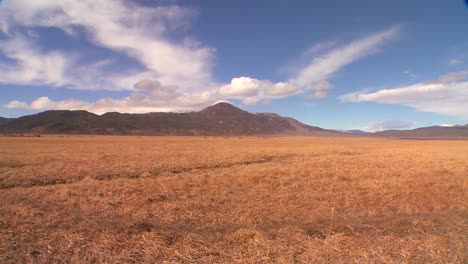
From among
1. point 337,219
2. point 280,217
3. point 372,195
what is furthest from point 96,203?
point 372,195

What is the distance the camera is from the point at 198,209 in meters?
8.76

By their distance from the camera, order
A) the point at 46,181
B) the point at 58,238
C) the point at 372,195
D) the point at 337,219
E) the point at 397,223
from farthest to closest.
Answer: the point at 46,181 → the point at 372,195 → the point at 337,219 → the point at 397,223 → the point at 58,238

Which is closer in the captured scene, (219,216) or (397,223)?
(397,223)

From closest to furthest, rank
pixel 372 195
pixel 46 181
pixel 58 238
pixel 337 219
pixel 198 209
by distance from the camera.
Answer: pixel 58 238, pixel 337 219, pixel 198 209, pixel 372 195, pixel 46 181

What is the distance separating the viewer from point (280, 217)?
8016 mm

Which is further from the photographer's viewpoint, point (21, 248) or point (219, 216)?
point (219, 216)

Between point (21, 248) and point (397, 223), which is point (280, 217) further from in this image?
point (21, 248)

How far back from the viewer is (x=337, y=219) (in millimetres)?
7852

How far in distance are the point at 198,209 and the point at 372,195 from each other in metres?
7.39

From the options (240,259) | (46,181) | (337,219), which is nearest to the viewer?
(240,259)

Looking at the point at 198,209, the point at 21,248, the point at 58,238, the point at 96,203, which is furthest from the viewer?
the point at 96,203

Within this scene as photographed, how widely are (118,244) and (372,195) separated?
9.91 m

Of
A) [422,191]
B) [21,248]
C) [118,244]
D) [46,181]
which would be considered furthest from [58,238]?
[422,191]

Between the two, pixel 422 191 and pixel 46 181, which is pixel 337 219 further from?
pixel 46 181
